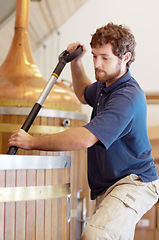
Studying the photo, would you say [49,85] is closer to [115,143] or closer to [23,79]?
[115,143]

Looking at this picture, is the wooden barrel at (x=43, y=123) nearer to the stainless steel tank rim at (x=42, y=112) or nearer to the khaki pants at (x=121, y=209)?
the stainless steel tank rim at (x=42, y=112)

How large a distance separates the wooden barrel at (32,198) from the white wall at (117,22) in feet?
17.8

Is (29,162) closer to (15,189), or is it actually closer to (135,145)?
(15,189)

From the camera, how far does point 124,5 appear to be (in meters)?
7.89

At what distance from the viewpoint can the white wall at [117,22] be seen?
7.49 metres

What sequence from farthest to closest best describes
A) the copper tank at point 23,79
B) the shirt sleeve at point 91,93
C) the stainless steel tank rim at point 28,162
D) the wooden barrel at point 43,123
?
the copper tank at point 23,79 → the wooden barrel at point 43,123 → the shirt sleeve at point 91,93 → the stainless steel tank rim at point 28,162

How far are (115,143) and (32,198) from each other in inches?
22.3

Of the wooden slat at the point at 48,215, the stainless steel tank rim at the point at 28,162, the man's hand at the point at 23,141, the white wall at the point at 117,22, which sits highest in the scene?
the white wall at the point at 117,22

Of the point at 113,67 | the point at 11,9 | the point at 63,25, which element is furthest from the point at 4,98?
the point at 63,25

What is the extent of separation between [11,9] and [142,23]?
340 cm

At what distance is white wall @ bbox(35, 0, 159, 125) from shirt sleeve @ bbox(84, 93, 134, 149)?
5332mm

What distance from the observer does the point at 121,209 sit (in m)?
2.18

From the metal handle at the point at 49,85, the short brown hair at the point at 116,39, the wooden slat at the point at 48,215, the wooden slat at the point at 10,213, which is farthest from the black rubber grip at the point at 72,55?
the wooden slat at the point at 10,213

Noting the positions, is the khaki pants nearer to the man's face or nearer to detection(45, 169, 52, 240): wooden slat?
detection(45, 169, 52, 240): wooden slat
